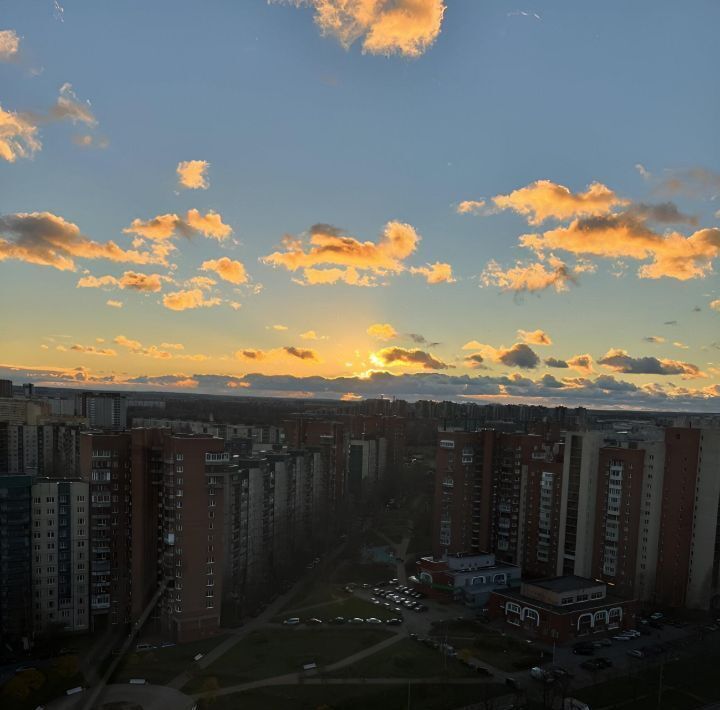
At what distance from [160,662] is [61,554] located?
1.95 metres

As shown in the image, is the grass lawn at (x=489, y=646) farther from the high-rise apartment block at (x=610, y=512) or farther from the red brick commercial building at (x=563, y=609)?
the high-rise apartment block at (x=610, y=512)

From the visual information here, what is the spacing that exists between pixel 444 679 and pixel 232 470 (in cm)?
376

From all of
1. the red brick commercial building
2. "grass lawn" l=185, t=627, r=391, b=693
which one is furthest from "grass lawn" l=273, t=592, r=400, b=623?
the red brick commercial building

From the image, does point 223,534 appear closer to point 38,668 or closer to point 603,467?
point 38,668

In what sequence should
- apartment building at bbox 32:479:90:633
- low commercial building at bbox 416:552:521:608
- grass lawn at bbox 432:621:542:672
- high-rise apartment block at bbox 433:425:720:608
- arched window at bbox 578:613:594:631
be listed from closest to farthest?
1. grass lawn at bbox 432:621:542:672
2. apartment building at bbox 32:479:90:633
3. arched window at bbox 578:613:594:631
4. high-rise apartment block at bbox 433:425:720:608
5. low commercial building at bbox 416:552:521:608

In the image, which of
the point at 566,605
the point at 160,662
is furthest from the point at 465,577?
the point at 160,662

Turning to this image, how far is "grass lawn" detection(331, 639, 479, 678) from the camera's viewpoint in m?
5.86

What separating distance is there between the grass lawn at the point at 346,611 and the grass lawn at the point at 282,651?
0.48 meters

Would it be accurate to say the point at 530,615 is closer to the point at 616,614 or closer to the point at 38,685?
the point at 616,614

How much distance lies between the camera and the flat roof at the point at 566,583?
7.75m

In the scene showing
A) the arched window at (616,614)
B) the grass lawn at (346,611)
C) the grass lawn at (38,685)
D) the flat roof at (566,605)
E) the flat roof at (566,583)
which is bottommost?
the grass lawn at (346,611)

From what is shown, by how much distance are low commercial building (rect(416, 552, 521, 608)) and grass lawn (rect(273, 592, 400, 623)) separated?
1.08 meters

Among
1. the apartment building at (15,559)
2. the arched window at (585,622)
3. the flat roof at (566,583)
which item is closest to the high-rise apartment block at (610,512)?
the flat roof at (566,583)

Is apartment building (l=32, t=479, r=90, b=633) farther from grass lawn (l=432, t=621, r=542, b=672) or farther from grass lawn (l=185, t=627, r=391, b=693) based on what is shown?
grass lawn (l=432, t=621, r=542, b=672)
